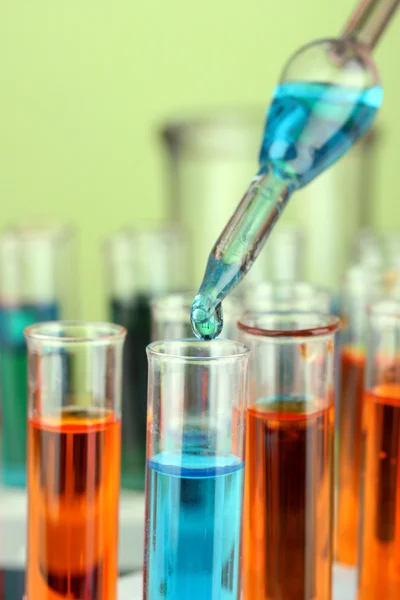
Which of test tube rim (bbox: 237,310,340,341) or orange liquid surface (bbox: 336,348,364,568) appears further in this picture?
orange liquid surface (bbox: 336,348,364,568)

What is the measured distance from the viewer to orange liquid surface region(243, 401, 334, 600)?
2.17ft

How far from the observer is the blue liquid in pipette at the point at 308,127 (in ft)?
2.23

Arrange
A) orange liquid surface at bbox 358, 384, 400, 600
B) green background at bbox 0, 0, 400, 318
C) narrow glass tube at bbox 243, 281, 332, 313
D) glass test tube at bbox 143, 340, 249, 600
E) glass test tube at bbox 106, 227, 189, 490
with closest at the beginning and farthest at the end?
glass test tube at bbox 143, 340, 249, 600 → orange liquid surface at bbox 358, 384, 400, 600 → narrow glass tube at bbox 243, 281, 332, 313 → glass test tube at bbox 106, 227, 189, 490 → green background at bbox 0, 0, 400, 318

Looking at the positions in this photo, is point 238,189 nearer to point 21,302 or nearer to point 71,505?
point 21,302

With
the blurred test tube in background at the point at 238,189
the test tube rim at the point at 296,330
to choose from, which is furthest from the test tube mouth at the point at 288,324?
the blurred test tube in background at the point at 238,189

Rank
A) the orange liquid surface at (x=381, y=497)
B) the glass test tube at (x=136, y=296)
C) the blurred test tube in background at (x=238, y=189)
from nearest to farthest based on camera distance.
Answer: the orange liquid surface at (x=381, y=497) → the glass test tube at (x=136, y=296) → the blurred test tube in background at (x=238, y=189)

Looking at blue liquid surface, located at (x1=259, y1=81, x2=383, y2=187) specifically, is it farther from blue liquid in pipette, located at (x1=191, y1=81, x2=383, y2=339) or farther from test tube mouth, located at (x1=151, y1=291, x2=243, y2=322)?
test tube mouth, located at (x1=151, y1=291, x2=243, y2=322)

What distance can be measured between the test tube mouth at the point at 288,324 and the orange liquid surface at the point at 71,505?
0.12m

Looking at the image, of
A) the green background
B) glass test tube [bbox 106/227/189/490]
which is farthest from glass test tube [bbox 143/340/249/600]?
the green background

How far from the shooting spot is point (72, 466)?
2.17ft

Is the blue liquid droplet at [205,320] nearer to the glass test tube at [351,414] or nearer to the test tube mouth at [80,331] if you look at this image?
the test tube mouth at [80,331]

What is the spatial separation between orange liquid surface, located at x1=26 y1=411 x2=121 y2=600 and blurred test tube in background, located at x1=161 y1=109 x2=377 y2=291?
3.26 ft

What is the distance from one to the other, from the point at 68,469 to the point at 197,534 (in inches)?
4.2

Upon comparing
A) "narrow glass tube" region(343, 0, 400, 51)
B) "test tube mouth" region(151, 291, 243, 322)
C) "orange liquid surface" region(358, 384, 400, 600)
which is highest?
"narrow glass tube" region(343, 0, 400, 51)
